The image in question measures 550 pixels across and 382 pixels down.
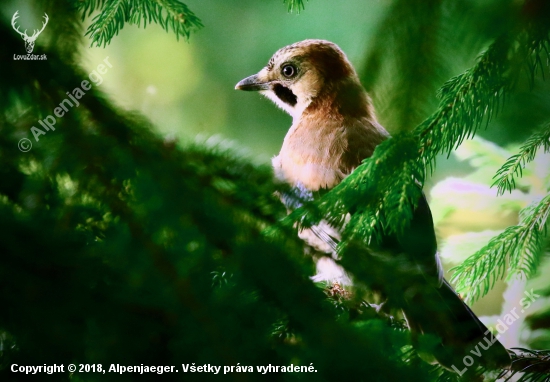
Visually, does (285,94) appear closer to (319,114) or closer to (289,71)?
(289,71)

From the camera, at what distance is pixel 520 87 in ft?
2.04

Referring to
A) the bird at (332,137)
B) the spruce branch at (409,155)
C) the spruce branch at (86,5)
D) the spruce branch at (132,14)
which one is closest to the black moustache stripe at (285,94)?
the bird at (332,137)

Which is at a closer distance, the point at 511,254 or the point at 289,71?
the point at 511,254

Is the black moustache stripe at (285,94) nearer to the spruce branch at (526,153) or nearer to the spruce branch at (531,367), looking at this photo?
the spruce branch at (526,153)

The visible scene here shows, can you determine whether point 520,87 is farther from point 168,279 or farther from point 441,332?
point 168,279

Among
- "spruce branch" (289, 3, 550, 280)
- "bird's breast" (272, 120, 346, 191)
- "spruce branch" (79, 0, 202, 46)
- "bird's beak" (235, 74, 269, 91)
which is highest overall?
"bird's beak" (235, 74, 269, 91)

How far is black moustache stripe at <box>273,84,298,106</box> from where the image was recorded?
60.0 inches

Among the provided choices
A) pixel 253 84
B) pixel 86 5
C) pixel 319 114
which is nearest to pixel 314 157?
pixel 319 114

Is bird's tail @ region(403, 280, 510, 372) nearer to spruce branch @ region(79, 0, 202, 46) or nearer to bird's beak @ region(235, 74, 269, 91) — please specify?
spruce branch @ region(79, 0, 202, 46)

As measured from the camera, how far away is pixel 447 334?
54 centimetres

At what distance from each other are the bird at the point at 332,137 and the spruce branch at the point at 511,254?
56mm

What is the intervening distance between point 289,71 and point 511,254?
801 millimetres

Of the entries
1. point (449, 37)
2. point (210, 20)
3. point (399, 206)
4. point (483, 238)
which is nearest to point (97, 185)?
point (449, 37)

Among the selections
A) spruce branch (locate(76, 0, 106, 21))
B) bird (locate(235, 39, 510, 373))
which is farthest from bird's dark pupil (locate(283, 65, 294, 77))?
spruce branch (locate(76, 0, 106, 21))
